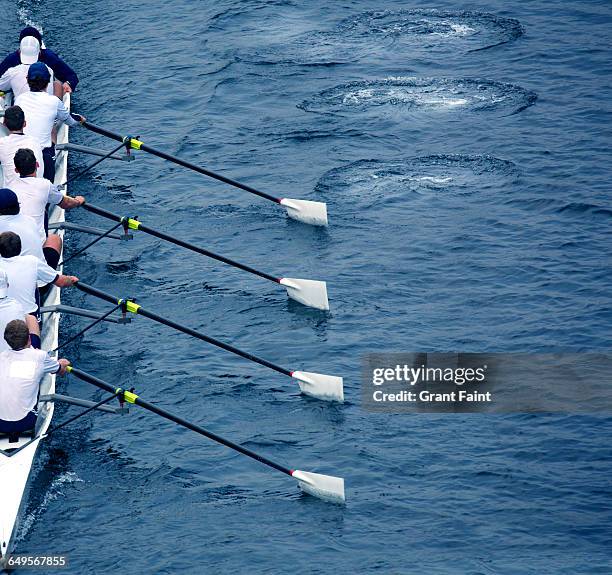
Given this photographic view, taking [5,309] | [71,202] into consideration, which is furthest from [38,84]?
[5,309]

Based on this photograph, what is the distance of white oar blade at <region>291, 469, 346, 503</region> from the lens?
2180cm

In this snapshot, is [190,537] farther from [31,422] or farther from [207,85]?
[207,85]

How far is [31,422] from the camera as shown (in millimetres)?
21500

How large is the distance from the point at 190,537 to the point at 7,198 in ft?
21.8

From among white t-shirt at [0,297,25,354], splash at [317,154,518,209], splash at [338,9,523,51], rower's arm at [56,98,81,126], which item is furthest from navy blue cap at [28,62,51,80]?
splash at [338,9,523,51]

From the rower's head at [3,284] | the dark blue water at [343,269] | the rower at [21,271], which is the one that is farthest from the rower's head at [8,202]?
the dark blue water at [343,269]

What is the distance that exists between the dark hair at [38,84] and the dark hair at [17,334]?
8179 mm

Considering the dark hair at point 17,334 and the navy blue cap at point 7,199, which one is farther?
the navy blue cap at point 7,199

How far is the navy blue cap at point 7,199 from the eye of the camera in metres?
22.9

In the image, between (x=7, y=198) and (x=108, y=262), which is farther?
(x=108, y=262)

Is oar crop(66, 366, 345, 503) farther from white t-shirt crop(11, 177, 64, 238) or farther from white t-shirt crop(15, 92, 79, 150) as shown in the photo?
white t-shirt crop(15, 92, 79, 150)

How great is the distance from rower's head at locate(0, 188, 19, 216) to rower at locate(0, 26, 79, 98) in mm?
7178

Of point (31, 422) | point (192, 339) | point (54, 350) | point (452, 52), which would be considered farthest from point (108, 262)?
point (452, 52)

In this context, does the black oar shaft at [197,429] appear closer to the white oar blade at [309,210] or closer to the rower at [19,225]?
the rower at [19,225]
